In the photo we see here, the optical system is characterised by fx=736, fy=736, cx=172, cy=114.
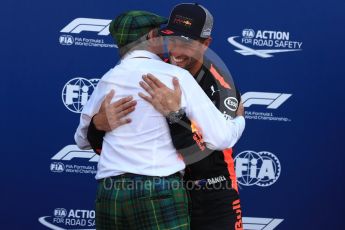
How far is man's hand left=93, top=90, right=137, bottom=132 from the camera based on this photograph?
2.43 metres

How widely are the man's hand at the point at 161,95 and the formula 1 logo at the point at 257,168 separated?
1648mm

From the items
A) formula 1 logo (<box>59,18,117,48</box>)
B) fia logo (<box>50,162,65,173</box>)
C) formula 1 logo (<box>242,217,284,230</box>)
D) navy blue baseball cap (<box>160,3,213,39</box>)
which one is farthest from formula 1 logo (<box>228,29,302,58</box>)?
navy blue baseball cap (<box>160,3,213,39</box>)

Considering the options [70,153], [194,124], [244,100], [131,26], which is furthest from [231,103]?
[70,153]

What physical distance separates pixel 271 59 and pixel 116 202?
5.73ft

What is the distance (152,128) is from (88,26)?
1574 millimetres

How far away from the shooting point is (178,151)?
2.47 m

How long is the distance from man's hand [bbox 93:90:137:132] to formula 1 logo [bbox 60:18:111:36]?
1382mm

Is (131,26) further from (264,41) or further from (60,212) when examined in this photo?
(60,212)

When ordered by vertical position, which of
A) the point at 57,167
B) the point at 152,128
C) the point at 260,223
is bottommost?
the point at 260,223

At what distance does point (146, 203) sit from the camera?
2412 millimetres

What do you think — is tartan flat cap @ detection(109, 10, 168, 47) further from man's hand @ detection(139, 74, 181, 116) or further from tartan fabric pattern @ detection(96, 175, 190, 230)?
tartan fabric pattern @ detection(96, 175, 190, 230)

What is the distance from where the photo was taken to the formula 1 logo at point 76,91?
3.91 meters
